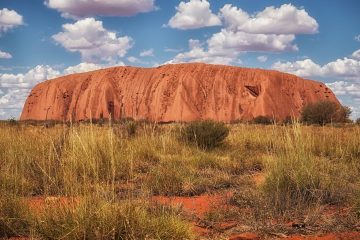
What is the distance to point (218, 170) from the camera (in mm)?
7992

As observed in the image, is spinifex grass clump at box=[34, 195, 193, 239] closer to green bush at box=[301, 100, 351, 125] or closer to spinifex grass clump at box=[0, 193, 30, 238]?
spinifex grass clump at box=[0, 193, 30, 238]

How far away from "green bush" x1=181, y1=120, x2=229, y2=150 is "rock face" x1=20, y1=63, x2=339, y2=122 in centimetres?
5137

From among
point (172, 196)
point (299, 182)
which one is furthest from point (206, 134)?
point (299, 182)

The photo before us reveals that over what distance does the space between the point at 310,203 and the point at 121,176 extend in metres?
3.35

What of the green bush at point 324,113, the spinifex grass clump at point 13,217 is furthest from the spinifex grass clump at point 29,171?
the green bush at point 324,113

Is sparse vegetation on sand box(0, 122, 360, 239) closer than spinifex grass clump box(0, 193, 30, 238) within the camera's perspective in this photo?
Yes

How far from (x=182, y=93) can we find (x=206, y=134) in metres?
56.3

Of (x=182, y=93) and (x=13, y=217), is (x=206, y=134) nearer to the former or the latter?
(x=13, y=217)

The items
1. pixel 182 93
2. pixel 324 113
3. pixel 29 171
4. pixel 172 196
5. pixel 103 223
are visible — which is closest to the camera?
pixel 103 223

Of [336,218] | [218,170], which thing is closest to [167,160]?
[218,170]

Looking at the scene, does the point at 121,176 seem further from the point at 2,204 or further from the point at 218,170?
the point at 2,204

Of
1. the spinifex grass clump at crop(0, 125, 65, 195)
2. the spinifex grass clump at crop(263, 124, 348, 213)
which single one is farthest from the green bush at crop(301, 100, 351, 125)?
the spinifex grass clump at crop(263, 124, 348, 213)

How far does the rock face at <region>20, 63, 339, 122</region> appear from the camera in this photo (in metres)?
67.4

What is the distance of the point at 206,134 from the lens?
11.4 m
